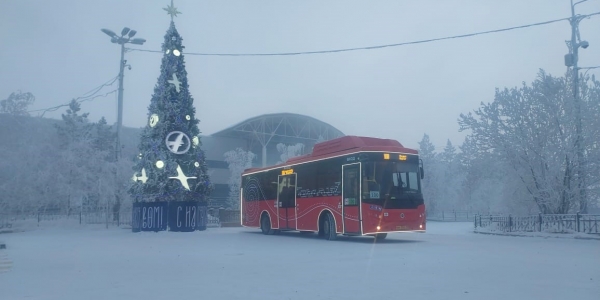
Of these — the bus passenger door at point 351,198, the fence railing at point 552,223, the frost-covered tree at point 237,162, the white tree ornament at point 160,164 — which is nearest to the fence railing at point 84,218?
the white tree ornament at point 160,164

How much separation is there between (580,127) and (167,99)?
20.5m

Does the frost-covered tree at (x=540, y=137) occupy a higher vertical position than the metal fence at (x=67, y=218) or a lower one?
higher

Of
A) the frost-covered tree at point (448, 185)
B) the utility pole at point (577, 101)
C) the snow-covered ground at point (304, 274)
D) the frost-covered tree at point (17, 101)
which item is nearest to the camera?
the snow-covered ground at point (304, 274)

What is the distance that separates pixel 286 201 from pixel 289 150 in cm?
4317

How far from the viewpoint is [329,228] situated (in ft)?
68.8

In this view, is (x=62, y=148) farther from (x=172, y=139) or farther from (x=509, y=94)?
(x=509, y=94)

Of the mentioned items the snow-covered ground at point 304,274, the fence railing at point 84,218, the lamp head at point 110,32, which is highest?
the lamp head at point 110,32

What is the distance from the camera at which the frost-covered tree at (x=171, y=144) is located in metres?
27.6

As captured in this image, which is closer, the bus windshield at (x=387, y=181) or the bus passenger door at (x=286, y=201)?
the bus windshield at (x=387, y=181)

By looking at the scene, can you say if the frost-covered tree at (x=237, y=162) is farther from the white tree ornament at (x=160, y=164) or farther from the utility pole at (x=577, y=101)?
the utility pole at (x=577, y=101)

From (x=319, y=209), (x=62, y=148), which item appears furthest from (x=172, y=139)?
(x=62, y=148)

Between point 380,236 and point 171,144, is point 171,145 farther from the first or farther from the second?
point 380,236

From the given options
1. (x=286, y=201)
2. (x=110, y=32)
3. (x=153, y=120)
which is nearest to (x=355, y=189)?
(x=286, y=201)

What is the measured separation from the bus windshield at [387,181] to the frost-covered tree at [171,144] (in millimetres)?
12290
